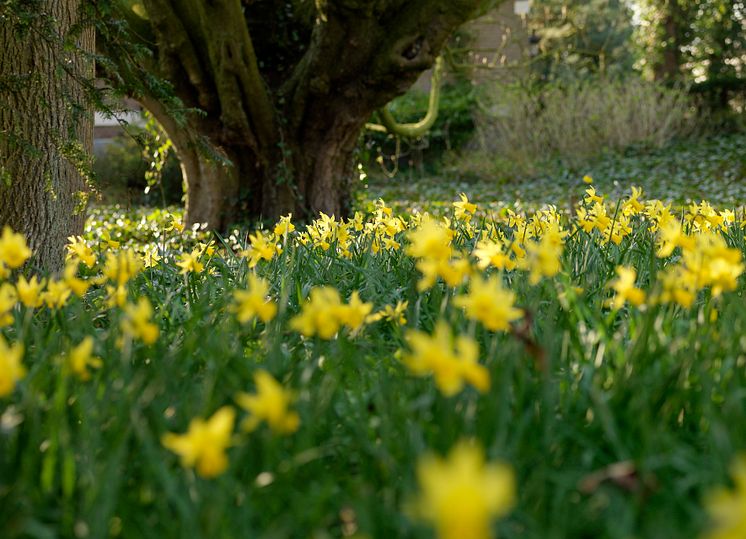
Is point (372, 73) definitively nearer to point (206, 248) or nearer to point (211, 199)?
point (211, 199)

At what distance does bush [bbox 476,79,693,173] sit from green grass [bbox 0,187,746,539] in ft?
42.7

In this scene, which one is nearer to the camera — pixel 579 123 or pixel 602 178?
pixel 602 178

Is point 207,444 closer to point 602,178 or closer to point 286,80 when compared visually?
point 286,80

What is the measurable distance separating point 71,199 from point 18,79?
2.08 feet

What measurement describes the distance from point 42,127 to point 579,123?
12.8 meters

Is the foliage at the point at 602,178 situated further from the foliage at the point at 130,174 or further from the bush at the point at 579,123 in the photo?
the foliage at the point at 130,174

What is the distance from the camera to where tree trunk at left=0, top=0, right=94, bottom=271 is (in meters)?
3.21

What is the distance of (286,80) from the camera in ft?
23.6

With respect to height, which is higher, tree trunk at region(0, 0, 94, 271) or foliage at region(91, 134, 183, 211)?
tree trunk at region(0, 0, 94, 271)

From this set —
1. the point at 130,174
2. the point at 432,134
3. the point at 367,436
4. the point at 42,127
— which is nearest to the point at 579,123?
the point at 432,134

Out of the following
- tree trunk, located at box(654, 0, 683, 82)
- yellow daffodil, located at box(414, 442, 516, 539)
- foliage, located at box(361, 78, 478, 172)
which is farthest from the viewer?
tree trunk, located at box(654, 0, 683, 82)

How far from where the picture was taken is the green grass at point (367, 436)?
46.4 inches

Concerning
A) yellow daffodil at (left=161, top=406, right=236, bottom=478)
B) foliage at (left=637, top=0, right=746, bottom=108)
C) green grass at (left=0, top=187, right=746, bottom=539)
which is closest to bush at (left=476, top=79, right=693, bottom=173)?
foliage at (left=637, top=0, right=746, bottom=108)

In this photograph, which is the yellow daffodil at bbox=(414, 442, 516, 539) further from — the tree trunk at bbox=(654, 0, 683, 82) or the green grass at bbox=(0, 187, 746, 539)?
the tree trunk at bbox=(654, 0, 683, 82)
